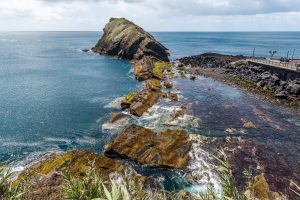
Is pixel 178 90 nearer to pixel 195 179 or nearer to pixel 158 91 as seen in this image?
pixel 158 91

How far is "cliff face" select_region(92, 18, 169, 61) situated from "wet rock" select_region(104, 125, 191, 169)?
286ft

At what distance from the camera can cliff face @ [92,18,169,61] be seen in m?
128

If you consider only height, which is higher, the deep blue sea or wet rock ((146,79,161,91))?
wet rock ((146,79,161,91))

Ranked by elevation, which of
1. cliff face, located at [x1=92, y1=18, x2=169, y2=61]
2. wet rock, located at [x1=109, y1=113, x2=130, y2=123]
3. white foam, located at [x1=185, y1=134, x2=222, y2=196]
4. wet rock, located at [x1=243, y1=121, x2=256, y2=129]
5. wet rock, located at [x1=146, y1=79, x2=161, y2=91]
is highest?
cliff face, located at [x1=92, y1=18, x2=169, y2=61]

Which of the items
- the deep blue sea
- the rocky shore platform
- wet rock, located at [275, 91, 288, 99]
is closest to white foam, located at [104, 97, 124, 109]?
the deep blue sea

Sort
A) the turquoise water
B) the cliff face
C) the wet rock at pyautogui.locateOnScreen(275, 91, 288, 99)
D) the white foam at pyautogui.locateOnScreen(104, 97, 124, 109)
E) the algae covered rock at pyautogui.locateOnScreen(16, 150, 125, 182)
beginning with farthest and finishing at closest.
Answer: the cliff face < the wet rock at pyautogui.locateOnScreen(275, 91, 288, 99) < the white foam at pyautogui.locateOnScreen(104, 97, 124, 109) < the turquoise water < the algae covered rock at pyautogui.locateOnScreen(16, 150, 125, 182)

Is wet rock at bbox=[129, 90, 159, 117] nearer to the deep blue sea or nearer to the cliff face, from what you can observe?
the deep blue sea

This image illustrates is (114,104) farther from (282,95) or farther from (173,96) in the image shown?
(282,95)

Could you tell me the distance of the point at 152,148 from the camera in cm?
3753

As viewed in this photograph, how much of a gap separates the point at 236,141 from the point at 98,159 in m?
22.9

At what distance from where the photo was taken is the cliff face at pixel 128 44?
421 ft

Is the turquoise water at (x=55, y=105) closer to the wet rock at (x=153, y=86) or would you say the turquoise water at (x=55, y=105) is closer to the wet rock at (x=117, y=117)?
the wet rock at (x=117, y=117)

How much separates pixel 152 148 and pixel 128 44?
105 meters

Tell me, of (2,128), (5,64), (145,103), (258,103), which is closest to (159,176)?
(145,103)
